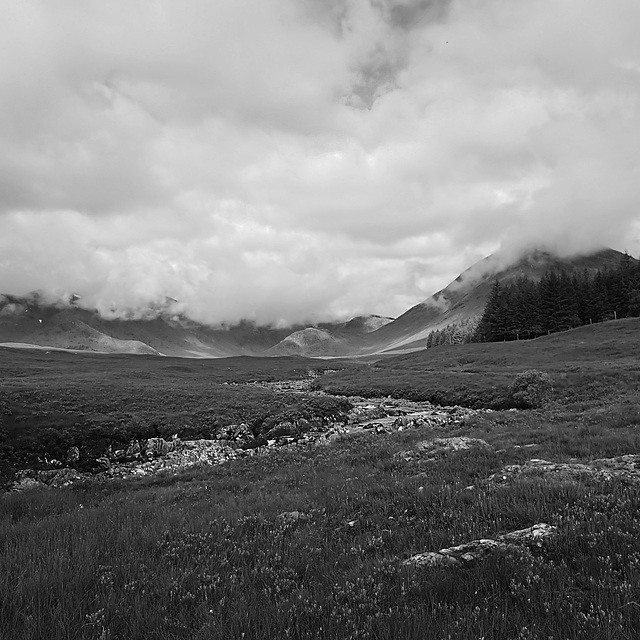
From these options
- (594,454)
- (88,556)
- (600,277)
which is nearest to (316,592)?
(88,556)

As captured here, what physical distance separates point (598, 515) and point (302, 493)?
714cm

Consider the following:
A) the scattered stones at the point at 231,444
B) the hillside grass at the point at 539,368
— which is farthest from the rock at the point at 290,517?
the hillside grass at the point at 539,368

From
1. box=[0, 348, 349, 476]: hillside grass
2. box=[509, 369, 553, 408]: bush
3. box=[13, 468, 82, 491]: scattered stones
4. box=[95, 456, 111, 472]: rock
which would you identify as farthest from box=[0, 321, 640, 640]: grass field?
box=[509, 369, 553, 408]: bush

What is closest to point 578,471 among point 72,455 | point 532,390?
point 72,455

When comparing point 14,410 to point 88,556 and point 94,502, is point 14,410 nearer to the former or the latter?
point 94,502

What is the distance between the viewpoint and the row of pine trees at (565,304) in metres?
101

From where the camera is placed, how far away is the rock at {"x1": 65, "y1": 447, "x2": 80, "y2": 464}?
1998 cm

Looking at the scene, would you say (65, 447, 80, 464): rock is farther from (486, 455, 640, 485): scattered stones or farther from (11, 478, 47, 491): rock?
(486, 455, 640, 485): scattered stones

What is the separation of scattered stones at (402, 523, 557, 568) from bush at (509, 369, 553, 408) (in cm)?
2569

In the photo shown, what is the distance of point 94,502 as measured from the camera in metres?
12.2

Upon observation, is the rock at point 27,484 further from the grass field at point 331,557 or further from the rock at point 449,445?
the rock at point 449,445

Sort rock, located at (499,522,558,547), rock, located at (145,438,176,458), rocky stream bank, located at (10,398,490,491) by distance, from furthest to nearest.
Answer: rock, located at (145,438,176,458)
rocky stream bank, located at (10,398,490,491)
rock, located at (499,522,558,547)

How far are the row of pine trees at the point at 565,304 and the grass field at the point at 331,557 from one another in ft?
347

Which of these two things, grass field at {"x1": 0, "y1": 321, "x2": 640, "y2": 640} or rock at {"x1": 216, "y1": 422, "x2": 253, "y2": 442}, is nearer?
grass field at {"x1": 0, "y1": 321, "x2": 640, "y2": 640}
